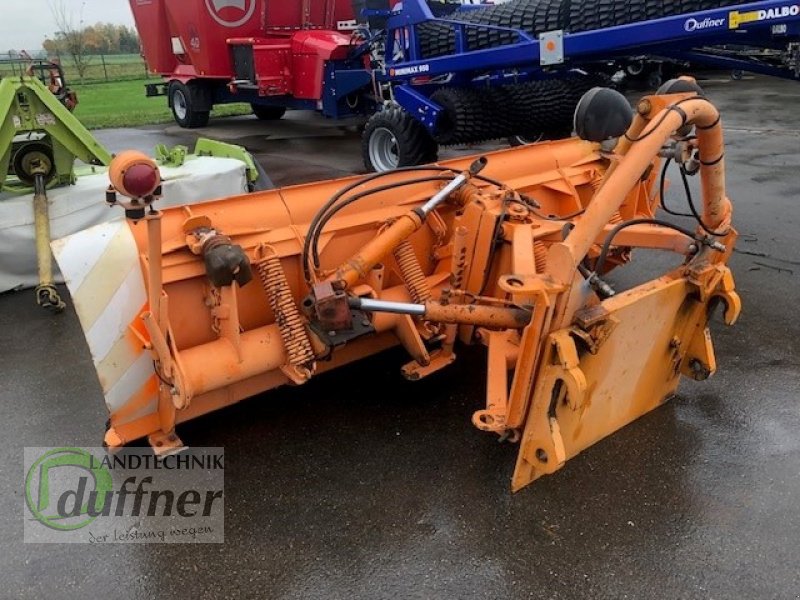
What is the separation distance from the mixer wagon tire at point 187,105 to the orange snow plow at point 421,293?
9.22 meters

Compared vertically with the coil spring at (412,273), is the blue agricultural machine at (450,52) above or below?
above

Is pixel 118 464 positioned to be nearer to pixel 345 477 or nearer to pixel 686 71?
pixel 345 477

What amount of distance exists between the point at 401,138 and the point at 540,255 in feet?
12.6

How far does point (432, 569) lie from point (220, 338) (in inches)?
46.0

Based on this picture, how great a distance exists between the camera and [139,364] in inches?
101

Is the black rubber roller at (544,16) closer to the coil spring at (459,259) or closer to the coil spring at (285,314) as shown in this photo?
the coil spring at (459,259)

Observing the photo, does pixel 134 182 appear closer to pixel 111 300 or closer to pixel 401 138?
pixel 111 300

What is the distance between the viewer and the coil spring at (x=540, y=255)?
2.91 m

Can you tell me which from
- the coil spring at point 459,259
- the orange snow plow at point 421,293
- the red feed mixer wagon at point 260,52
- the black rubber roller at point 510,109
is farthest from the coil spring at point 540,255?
the red feed mixer wagon at point 260,52

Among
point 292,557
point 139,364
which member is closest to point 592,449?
point 292,557

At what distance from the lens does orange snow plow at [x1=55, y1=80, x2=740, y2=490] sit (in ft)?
7.27

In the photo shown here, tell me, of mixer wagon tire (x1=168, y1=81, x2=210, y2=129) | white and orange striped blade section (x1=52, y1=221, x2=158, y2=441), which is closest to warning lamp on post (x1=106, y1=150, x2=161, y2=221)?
white and orange striped blade section (x1=52, y1=221, x2=158, y2=441)

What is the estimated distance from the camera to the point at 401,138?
6.47 meters

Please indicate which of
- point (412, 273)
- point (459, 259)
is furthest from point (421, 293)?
point (459, 259)
